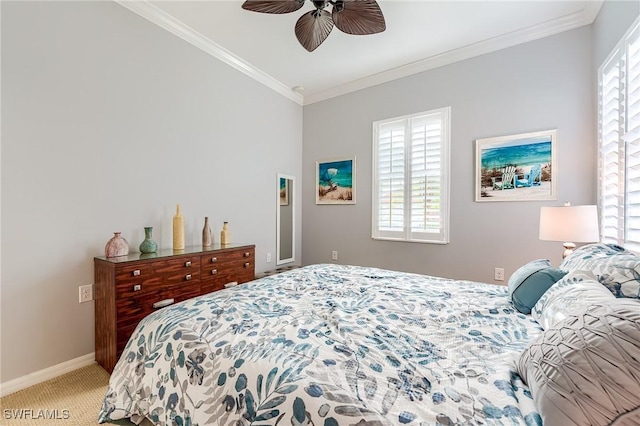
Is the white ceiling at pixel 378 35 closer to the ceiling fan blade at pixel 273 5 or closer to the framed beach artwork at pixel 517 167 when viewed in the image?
the ceiling fan blade at pixel 273 5

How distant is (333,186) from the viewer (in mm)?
3990

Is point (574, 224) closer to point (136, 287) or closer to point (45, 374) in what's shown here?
point (136, 287)

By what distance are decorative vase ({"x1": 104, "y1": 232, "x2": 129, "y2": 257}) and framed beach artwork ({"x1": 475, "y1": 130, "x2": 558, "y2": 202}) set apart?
329cm

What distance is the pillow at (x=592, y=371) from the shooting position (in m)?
0.58

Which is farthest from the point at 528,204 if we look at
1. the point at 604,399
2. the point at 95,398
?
the point at 95,398

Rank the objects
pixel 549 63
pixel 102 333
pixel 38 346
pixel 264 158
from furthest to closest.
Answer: pixel 264 158 → pixel 549 63 → pixel 102 333 → pixel 38 346

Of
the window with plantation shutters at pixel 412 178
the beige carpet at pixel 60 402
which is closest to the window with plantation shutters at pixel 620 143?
the window with plantation shutters at pixel 412 178

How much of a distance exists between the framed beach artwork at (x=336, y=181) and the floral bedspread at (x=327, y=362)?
7.81ft

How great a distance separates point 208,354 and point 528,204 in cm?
305

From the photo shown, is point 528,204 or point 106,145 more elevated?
point 106,145

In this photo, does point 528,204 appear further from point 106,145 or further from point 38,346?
point 38,346

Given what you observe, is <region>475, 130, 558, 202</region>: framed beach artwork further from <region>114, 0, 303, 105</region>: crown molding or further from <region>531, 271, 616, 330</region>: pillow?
<region>114, 0, 303, 105</region>: crown molding

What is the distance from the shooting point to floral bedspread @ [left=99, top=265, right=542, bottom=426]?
0.73 m

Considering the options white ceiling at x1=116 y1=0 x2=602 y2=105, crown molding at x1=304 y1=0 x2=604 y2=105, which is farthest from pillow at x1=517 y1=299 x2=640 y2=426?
crown molding at x1=304 y1=0 x2=604 y2=105
